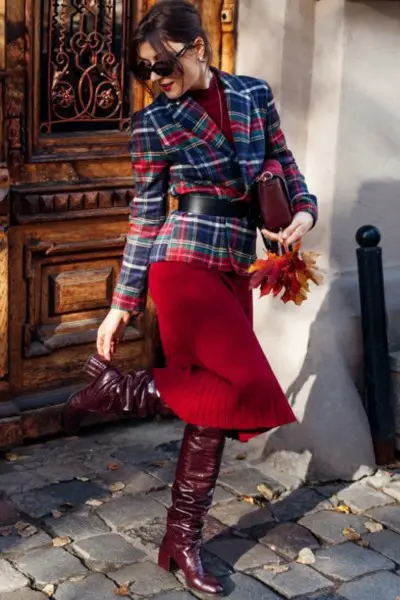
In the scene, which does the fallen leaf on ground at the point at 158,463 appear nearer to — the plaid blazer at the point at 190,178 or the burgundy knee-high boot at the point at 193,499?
the burgundy knee-high boot at the point at 193,499

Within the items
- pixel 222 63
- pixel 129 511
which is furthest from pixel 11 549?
pixel 222 63

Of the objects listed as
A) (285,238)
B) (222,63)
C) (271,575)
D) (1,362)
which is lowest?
(271,575)

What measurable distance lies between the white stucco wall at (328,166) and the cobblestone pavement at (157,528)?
242 mm

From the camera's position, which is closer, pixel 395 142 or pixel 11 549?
pixel 11 549

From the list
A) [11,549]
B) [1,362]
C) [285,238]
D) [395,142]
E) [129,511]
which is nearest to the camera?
[285,238]

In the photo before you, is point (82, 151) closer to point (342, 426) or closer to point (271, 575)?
point (342, 426)

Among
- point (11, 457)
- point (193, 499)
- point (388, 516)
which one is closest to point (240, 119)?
point (193, 499)

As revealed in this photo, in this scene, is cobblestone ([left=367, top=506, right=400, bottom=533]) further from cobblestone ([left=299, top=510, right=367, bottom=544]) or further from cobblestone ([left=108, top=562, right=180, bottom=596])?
cobblestone ([left=108, top=562, right=180, bottom=596])

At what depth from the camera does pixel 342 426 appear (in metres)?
5.20

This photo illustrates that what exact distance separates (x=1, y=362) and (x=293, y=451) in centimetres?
134

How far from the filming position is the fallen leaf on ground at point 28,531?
444cm

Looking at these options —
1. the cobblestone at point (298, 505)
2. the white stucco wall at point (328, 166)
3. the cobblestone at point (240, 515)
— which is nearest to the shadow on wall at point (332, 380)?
the white stucco wall at point (328, 166)

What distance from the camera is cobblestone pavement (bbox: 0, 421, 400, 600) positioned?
13.5 feet

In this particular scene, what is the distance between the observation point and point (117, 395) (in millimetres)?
4301
